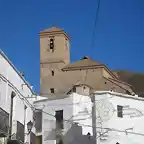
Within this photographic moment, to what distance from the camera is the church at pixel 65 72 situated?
47844 millimetres

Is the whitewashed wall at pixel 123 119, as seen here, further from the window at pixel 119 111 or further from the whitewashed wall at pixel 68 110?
the whitewashed wall at pixel 68 110

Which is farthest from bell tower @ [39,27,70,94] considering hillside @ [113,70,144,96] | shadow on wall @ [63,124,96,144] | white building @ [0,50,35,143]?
white building @ [0,50,35,143]

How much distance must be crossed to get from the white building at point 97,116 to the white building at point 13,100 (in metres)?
7.74

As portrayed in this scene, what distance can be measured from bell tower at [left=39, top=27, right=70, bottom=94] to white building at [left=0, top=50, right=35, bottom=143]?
29337 mm

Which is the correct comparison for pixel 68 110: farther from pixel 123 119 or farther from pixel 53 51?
pixel 53 51

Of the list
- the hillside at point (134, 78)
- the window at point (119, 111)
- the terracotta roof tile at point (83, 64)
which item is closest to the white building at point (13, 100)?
the window at point (119, 111)

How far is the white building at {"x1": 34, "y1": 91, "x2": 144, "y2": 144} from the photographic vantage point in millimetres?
34344

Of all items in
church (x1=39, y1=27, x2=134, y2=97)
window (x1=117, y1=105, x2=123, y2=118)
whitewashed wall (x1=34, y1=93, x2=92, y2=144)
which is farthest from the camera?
church (x1=39, y1=27, x2=134, y2=97)

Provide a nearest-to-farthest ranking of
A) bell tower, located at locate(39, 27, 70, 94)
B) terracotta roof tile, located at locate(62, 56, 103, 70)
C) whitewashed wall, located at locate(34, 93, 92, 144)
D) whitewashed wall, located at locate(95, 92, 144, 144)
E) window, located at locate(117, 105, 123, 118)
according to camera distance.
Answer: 1. whitewashed wall, located at locate(95, 92, 144, 144)
2. whitewashed wall, located at locate(34, 93, 92, 144)
3. window, located at locate(117, 105, 123, 118)
4. terracotta roof tile, located at locate(62, 56, 103, 70)
5. bell tower, located at locate(39, 27, 70, 94)

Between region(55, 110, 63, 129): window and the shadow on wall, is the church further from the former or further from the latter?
the shadow on wall

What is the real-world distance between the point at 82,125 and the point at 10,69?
41.7 ft

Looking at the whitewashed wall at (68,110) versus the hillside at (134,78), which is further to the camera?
the hillside at (134,78)

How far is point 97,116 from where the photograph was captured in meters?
34.7

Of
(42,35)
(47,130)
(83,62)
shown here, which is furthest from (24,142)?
(42,35)
